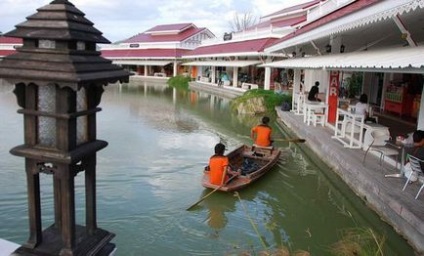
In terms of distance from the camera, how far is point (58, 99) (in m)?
2.84

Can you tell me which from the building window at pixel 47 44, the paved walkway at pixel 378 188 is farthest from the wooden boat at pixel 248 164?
the building window at pixel 47 44

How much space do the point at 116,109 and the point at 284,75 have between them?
14.1 metres

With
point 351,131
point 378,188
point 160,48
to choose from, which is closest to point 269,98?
point 351,131

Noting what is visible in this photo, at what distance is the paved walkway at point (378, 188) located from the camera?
18.3 ft

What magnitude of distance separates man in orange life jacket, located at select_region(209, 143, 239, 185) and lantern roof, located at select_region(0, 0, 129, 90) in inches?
185

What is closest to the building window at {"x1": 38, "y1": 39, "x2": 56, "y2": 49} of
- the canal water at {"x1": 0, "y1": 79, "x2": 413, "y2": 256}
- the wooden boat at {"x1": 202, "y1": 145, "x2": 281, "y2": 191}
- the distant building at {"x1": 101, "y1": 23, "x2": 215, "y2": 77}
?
the canal water at {"x1": 0, "y1": 79, "x2": 413, "y2": 256}

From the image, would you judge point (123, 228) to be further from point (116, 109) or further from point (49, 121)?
point (116, 109)

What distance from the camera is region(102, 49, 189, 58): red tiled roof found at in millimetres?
46625

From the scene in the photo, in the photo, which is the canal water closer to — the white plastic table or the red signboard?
the white plastic table

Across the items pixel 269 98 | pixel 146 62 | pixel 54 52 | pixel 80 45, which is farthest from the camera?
pixel 146 62

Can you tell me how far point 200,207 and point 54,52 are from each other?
5.14 meters

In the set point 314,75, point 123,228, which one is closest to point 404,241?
point 123,228

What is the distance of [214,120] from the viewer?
1814 cm

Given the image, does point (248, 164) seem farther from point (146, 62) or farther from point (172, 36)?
point (172, 36)
